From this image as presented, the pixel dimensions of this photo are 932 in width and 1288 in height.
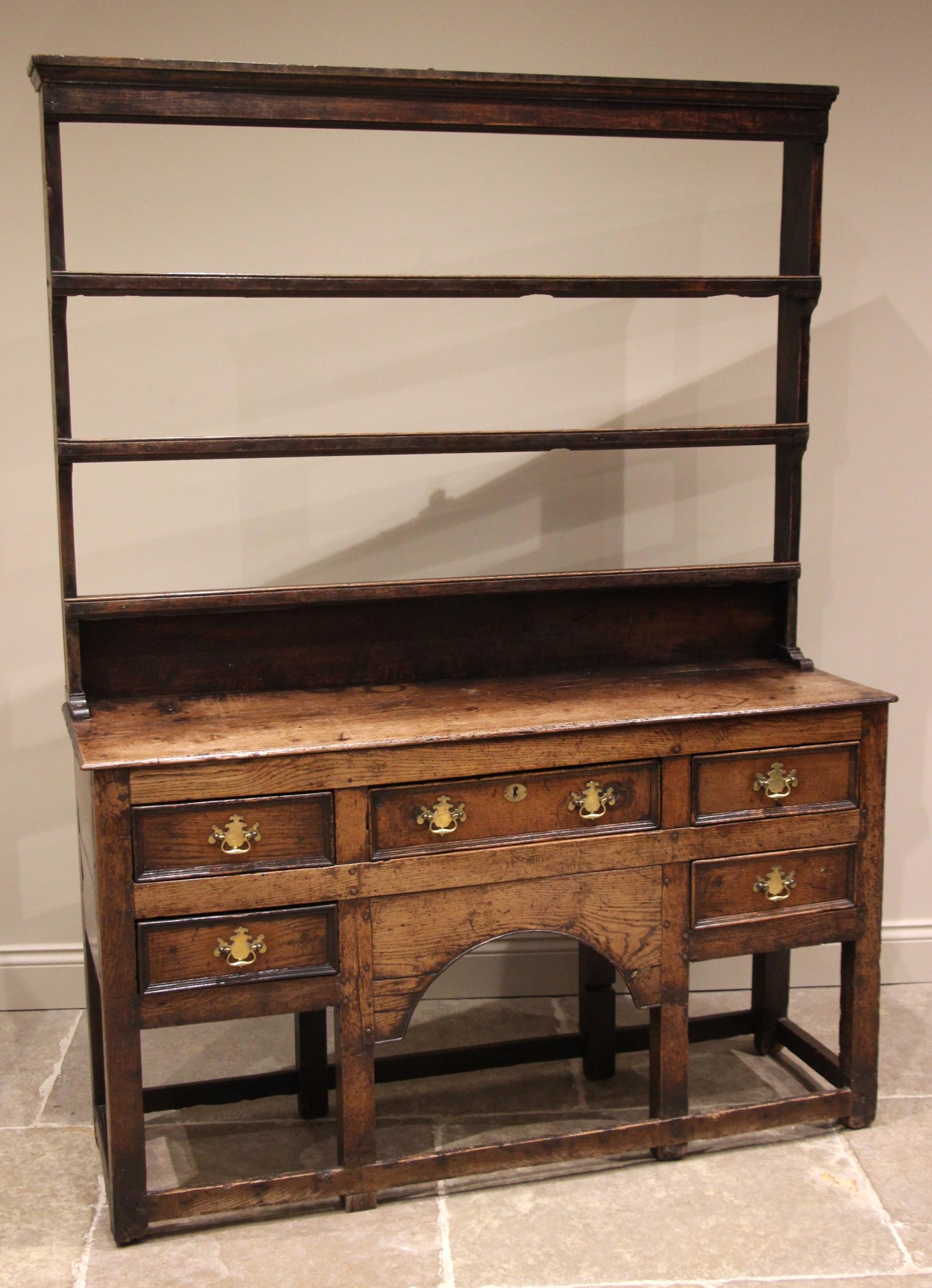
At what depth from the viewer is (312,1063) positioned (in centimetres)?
285

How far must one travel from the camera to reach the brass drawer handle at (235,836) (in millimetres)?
2334

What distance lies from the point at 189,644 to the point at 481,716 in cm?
66

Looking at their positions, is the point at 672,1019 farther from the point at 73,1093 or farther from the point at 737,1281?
the point at 73,1093

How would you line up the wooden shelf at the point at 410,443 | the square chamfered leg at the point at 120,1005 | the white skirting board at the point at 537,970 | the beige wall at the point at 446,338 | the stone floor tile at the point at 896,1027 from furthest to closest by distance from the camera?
the white skirting board at the point at 537,970, the beige wall at the point at 446,338, the stone floor tile at the point at 896,1027, the wooden shelf at the point at 410,443, the square chamfered leg at the point at 120,1005

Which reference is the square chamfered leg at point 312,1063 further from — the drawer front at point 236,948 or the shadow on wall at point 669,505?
the shadow on wall at point 669,505

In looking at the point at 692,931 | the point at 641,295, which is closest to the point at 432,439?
the point at 641,295

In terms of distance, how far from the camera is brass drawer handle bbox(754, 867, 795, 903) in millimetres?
2637

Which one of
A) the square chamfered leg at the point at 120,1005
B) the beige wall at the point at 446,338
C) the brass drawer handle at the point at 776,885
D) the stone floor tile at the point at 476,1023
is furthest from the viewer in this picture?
the stone floor tile at the point at 476,1023

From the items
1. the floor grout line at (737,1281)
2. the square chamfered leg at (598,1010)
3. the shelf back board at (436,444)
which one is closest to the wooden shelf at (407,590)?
the shelf back board at (436,444)

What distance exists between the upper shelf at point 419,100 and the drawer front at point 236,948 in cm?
149

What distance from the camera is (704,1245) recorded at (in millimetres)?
2391

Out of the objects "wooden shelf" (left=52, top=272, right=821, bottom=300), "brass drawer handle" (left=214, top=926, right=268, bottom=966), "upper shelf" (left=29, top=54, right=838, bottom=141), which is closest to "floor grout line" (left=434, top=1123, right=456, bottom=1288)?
"brass drawer handle" (left=214, top=926, right=268, bottom=966)

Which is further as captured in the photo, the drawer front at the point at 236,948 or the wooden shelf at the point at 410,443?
the wooden shelf at the point at 410,443

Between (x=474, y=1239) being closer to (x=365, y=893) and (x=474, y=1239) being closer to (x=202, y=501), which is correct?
(x=365, y=893)
